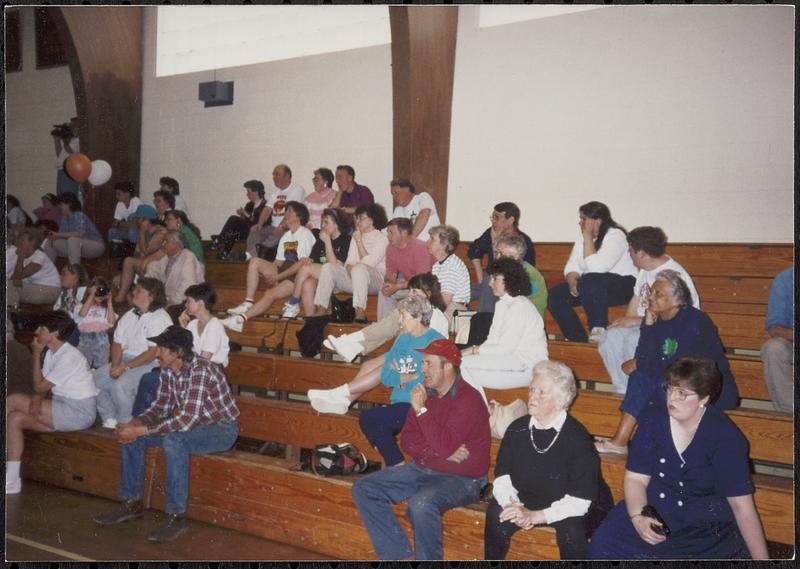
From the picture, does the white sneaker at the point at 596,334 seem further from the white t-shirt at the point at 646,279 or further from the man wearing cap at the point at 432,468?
the man wearing cap at the point at 432,468

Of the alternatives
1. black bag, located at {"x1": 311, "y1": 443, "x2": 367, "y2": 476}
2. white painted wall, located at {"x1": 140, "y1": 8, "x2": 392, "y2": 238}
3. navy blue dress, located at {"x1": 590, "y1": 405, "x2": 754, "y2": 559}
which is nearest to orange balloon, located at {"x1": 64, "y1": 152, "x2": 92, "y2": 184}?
white painted wall, located at {"x1": 140, "y1": 8, "x2": 392, "y2": 238}

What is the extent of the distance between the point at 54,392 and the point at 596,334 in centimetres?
285

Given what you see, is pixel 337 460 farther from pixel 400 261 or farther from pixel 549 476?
pixel 400 261

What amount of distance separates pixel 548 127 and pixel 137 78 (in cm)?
315

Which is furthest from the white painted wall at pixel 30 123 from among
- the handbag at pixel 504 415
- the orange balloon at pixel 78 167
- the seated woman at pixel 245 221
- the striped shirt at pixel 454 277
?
the handbag at pixel 504 415

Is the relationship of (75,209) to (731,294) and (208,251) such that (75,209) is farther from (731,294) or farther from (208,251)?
(731,294)

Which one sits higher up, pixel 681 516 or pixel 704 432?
pixel 704 432

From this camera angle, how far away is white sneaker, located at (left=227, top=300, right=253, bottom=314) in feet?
14.4

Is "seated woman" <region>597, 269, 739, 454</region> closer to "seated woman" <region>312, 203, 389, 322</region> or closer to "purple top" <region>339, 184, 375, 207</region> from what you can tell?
"seated woman" <region>312, 203, 389, 322</region>

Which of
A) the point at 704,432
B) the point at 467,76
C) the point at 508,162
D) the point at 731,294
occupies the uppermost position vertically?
the point at 467,76

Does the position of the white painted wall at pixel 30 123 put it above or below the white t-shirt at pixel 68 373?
above

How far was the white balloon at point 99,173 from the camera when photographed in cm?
528

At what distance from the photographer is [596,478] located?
226cm

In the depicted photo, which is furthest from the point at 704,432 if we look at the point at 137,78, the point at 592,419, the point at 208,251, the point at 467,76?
the point at 137,78
